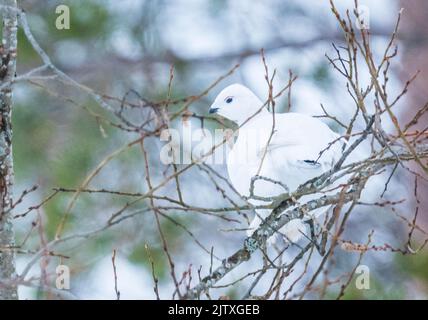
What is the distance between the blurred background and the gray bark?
7.80 ft

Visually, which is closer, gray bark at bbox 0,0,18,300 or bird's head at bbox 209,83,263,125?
gray bark at bbox 0,0,18,300

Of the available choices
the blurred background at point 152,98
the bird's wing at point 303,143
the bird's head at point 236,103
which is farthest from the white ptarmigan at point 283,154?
the blurred background at point 152,98

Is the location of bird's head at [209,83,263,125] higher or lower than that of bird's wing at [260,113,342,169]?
higher

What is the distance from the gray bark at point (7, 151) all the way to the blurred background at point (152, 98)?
2376 mm

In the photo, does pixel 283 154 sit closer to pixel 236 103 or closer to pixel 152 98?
pixel 236 103

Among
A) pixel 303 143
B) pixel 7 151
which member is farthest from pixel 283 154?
pixel 7 151

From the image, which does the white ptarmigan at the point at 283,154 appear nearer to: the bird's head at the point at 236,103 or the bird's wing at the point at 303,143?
the bird's wing at the point at 303,143

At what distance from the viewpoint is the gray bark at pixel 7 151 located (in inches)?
139

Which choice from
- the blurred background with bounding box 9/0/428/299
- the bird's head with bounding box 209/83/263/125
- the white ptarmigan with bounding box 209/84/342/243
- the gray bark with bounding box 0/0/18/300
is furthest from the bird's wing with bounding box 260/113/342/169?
the blurred background with bounding box 9/0/428/299

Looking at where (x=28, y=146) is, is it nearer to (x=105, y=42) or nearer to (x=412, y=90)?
(x=105, y=42)

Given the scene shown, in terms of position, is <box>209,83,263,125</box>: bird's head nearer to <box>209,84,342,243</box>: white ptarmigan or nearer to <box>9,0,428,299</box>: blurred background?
<box>209,84,342,243</box>: white ptarmigan

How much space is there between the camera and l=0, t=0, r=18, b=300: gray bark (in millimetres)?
3529

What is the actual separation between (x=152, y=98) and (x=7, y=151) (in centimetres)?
339

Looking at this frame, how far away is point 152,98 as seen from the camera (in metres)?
6.99
